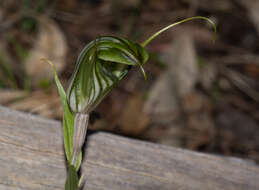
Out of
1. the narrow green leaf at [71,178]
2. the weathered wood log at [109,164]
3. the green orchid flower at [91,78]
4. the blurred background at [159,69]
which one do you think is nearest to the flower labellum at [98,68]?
the green orchid flower at [91,78]

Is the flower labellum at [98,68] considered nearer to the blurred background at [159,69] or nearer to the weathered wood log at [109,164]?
the weathered wood log at [109,164]

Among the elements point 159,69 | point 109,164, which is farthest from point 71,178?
point 159,69

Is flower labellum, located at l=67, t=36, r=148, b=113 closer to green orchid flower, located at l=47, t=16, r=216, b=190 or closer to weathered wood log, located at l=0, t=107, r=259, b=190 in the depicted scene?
green orchid flower, located at l=47, t=16, r=216, b=190

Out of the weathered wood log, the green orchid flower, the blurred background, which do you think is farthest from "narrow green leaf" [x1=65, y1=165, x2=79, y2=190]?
the blurred background

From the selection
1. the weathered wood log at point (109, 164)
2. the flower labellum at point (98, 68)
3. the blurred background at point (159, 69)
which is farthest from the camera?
the blurred background at point (159, 69)

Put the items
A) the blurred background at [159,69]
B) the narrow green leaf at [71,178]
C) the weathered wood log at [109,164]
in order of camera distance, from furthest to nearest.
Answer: the blurred background at [159,69], the weathered wood log at [109,164], the narrow green leaf at [71,178]

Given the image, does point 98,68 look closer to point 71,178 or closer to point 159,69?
point 71,178

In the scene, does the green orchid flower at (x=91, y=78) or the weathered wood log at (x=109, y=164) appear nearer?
the green orchid flower at (x=91, y=78)

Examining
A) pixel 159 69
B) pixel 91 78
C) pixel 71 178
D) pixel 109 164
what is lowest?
pixel 159 69
